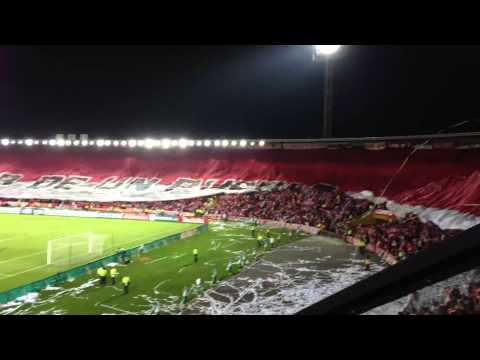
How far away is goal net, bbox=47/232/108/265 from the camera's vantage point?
22575 mm

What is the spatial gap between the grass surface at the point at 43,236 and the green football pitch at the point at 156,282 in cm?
297

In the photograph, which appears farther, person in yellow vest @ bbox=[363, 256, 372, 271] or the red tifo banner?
the red tifo banner

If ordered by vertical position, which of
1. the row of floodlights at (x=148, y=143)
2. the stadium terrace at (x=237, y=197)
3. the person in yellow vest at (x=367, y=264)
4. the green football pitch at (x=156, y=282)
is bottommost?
the green football pitch at (x=156, y=282)

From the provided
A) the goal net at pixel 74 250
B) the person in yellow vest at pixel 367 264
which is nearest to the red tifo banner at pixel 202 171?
the person in yellow vest at pixel 367 264

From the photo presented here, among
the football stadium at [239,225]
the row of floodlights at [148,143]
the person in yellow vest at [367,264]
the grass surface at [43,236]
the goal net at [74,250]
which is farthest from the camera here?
the row of floodlights at [148,143]

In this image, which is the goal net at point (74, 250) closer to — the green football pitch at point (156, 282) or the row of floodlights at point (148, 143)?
the green football pitch at point (156, 282)

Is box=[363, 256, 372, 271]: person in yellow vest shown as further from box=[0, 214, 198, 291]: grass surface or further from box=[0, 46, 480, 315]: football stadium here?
box=[0, 214, 198, 291]: grass surface

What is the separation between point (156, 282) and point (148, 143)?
2888cm

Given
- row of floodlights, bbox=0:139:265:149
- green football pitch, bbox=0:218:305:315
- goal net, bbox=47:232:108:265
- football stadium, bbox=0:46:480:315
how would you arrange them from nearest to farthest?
football stadium, bbox=0:46:480:315 < green football pitch, bbox=0:218:305:315 < goal net, bbox=47:232:108:265 < row of floodlights, bbox=0:139:265:149

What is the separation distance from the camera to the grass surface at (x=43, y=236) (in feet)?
67.6

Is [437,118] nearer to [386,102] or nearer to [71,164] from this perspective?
[386,102]

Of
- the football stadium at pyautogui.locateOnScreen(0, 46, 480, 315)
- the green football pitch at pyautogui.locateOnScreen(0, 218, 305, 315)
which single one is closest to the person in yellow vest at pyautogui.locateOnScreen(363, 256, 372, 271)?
the football stadium at pyautogui.locateOnScreen(0, 46, 480, 315)

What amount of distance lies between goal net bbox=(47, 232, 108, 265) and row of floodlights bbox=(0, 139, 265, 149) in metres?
18.9

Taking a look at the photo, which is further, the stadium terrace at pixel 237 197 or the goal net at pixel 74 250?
the goal net at pixel 74 250
